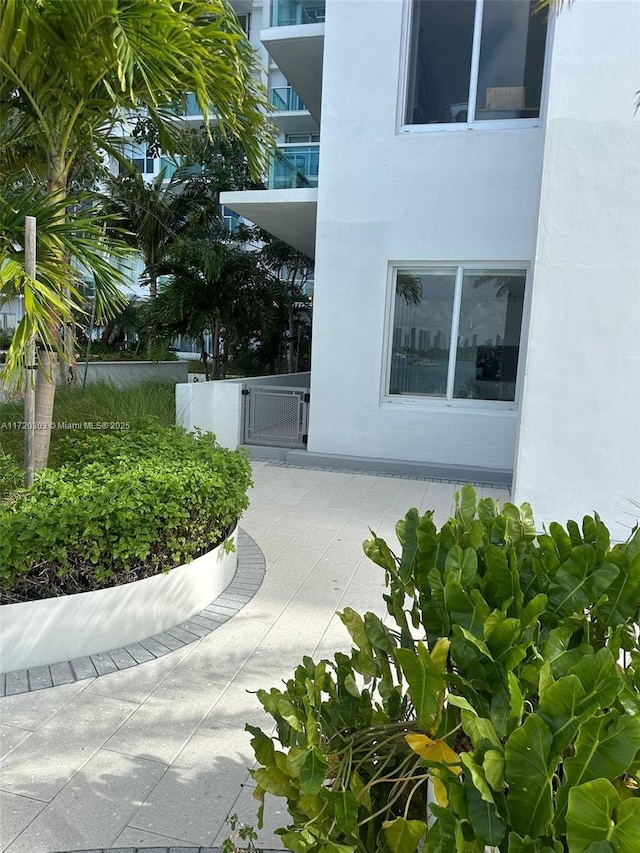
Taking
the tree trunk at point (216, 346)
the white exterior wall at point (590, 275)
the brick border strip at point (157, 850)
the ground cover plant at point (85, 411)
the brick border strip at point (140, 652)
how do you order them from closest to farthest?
the brick border strip at point (157, 850) → the brick border strip at point (140, 652) → the white exterior wall at point (590, 275) → the ground cover plant at point (85, 411) → the tree trunk at point (216, 346)

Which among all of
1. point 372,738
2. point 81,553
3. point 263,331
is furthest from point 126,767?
point 263,331

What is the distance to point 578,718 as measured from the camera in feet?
3.50

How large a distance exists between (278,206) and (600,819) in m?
9.02

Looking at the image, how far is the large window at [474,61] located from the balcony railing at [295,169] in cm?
167

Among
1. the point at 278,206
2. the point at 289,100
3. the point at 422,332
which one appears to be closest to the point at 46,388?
the point at 422,332

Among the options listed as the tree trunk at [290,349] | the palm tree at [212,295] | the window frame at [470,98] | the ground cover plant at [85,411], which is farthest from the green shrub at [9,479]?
the tree trunk at [290,349]

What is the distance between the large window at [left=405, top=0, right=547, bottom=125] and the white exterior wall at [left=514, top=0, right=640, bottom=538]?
2.71m

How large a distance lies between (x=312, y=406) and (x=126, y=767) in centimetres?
655

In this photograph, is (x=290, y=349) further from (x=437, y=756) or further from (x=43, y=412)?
(x=437, y=756)

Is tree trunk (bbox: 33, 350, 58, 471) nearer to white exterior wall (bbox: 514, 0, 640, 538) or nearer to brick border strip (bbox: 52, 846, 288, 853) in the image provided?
brick border strip (bbox: 52, 846, 288, 853)

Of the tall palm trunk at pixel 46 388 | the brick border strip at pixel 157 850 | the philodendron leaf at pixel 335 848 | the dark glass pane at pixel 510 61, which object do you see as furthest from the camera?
the dark glass pane at pixel 510 61

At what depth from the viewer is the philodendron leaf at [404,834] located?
1.27 meters

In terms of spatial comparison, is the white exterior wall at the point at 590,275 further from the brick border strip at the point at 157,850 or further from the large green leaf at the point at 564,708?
the large green leaf at the point at 564,708

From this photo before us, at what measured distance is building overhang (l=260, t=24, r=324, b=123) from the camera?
8953mm
